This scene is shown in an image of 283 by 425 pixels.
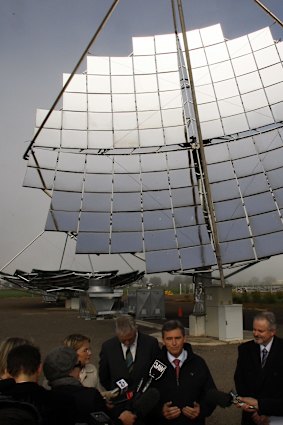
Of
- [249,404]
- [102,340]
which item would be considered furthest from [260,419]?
[102,340]

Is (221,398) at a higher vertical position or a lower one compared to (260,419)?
higher

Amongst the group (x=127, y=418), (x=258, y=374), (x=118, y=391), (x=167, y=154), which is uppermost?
(x=167, y=154)

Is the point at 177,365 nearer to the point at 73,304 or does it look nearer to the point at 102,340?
the point at 102,340

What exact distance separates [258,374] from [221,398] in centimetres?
91

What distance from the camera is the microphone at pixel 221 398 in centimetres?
462

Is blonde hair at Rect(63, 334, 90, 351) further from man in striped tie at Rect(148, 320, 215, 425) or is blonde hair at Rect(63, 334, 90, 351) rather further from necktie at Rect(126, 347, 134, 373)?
man in striped tie at Rect(148, 320, 215, 425)

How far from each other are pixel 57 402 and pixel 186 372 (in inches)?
86.8

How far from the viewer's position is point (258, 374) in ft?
17.6

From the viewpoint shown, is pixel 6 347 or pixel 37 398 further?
pixel 6 347

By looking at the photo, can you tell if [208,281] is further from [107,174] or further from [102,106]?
[102,106]

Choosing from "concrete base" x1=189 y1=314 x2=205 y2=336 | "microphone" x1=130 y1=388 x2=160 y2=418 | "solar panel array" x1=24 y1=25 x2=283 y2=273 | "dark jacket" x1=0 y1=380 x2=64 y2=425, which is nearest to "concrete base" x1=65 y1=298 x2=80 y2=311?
"solar panel array" x1=24 y1=25 x2=283 y2=273

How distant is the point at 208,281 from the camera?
61.1ft

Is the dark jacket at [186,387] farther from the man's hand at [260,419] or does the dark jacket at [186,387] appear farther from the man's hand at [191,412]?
the man's hand at [260,419]

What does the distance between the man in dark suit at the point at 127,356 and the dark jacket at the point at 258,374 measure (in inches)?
41.3
